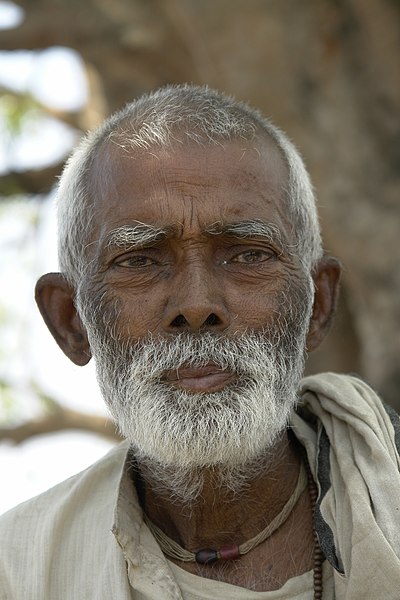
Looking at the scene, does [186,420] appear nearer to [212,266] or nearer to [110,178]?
[212,266]

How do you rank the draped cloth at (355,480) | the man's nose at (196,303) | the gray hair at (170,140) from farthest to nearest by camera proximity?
1. the gray hair at (170,140)
2. the man's nose at (196,303)
3. the draped cloth at (355,480)

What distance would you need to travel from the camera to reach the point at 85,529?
3.51 m

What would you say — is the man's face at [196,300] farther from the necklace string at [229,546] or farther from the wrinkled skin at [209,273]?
the necklace string at [229,546]

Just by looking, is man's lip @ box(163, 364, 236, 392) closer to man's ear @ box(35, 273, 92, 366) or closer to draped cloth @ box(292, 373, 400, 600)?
draped cloth @ box(292, 373, 400, 600)

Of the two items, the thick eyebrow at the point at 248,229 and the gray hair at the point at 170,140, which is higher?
the gray hair at the point at 170,140

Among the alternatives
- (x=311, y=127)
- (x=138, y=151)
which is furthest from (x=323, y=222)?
(x=138, y=151)

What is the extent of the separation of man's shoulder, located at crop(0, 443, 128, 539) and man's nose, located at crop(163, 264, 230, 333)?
0.64 meters

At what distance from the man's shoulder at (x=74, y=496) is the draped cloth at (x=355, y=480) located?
1.93 feet

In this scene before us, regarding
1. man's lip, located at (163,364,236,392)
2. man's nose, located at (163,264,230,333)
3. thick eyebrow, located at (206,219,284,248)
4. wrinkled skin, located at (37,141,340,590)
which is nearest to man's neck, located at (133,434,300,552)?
wrinkled skin, located at (37,141,340,590)

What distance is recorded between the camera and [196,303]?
10.1ft

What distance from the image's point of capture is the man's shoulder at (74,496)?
356 cm

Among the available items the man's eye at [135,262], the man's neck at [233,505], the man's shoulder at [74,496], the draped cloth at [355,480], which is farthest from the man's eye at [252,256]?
the man's shoulder at [74,496]

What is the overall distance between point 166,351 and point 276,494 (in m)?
0.55

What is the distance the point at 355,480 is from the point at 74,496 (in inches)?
37.1
